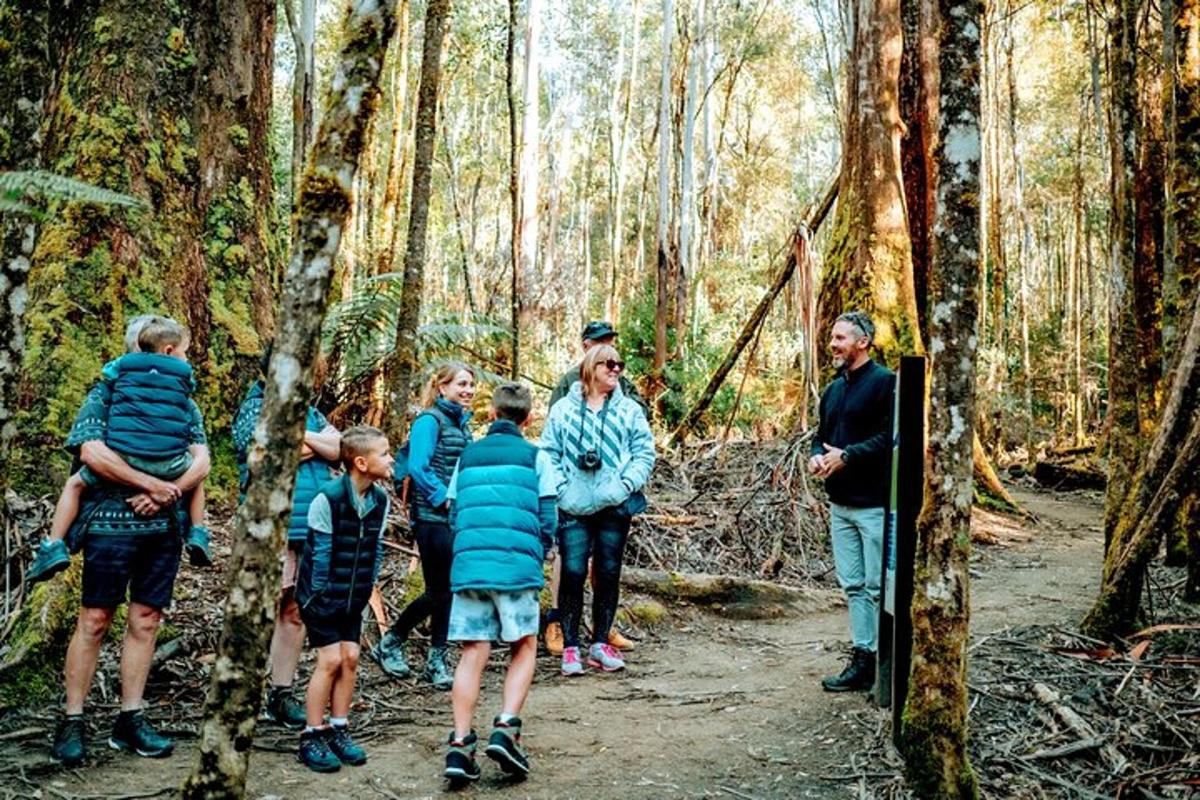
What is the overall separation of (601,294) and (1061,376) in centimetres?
2207

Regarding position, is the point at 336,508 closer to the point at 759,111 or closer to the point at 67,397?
the point at 67,397

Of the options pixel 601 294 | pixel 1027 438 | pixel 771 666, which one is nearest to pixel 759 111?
pixel 601 294

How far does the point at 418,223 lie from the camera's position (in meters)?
7.32

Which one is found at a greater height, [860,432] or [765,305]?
[765,305]

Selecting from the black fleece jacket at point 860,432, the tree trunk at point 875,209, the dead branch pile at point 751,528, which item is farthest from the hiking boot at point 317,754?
the tree trunk at point 875,209

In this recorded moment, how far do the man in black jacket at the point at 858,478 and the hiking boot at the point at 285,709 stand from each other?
2.83m

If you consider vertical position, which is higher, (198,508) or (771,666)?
(198,508)

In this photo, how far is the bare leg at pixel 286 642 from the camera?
4.81 meters

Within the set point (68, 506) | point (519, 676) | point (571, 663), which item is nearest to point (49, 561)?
point (68, 506)

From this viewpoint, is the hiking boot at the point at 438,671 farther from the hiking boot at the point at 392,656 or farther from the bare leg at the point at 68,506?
the bare leg at the point at 68,506

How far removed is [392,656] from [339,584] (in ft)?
5.36

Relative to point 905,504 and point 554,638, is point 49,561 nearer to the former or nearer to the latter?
point 554,638

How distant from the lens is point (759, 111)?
36.9 meters

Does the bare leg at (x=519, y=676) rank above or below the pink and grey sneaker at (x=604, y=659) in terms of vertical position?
above
